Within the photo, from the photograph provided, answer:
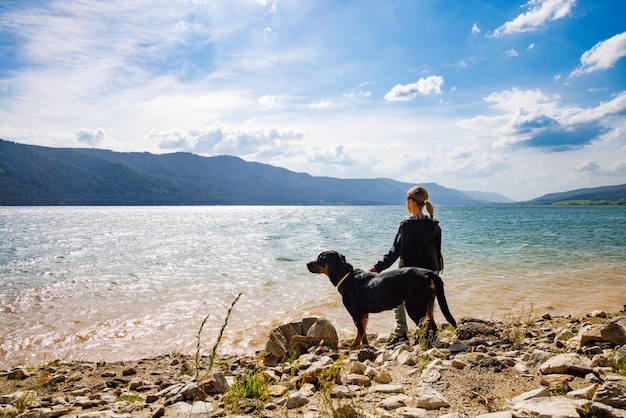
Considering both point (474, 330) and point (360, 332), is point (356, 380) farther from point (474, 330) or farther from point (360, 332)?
point (474, 330)

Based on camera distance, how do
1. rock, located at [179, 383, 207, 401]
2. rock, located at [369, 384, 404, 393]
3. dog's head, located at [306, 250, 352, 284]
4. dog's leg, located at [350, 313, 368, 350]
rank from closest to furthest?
rock, located at [369, 384, 404, 393] → rock, located at [179, 383, 207, 401] → dog's leg, located at [350, 313, 368, 350] → dog's head, located at [306, 250, 352, 284]

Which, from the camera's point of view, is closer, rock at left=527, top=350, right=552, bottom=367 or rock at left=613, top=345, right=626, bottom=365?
rock at left=613, top=345, right=626, bottom=365

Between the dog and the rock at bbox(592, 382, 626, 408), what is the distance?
2713 mm

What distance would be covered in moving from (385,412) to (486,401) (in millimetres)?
949

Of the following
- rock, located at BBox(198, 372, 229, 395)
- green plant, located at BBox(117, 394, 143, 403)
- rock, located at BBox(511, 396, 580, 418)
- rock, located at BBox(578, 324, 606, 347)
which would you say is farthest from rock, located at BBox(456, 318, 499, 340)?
green plant, located at BBox(117, 394, 143, 403)

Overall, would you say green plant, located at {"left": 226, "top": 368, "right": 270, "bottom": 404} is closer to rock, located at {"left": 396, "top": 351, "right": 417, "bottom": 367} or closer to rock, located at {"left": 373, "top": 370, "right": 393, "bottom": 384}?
rock, located at {"left": 373, "top": 370, "right": 393, "bottom": 384}

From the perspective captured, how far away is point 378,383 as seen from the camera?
13.5 feet

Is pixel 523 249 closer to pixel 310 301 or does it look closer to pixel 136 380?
pixel 310 301

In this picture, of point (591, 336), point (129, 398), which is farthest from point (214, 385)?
point (591, 336)

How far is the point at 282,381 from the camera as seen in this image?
177 inches

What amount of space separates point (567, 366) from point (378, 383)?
194 cm

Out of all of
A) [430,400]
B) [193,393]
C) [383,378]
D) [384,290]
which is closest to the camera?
[430,400]

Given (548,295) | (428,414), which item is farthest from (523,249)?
(428,414)

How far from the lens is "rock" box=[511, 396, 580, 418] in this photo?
8.66 feet
